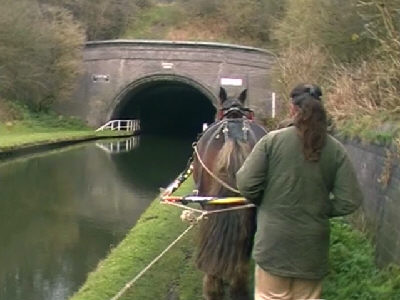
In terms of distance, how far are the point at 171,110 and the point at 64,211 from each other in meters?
36.2

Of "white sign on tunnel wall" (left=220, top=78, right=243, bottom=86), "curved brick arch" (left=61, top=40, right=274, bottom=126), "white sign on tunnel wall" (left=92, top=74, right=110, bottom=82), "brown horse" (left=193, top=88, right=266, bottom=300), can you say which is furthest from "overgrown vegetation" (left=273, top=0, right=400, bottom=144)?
"white sign on tunnel wall" (left=92, top=74, right=110, bottom=82)

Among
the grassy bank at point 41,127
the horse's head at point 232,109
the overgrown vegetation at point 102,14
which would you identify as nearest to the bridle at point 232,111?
the horse's head at point 232,109

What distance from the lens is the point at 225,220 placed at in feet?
19.3

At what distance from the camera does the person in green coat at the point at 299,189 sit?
400 centimetres

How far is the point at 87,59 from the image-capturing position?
124ft

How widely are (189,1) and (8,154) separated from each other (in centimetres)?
2655

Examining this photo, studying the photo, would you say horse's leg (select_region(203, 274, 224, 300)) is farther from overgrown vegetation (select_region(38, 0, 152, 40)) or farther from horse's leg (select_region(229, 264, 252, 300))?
overgrown vegetation (select_region(38, 0, 152, 40))

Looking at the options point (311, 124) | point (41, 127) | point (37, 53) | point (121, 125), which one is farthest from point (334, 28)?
point (121, 125)

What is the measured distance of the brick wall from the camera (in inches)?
238

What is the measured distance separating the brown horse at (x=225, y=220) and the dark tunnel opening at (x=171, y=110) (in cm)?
3555

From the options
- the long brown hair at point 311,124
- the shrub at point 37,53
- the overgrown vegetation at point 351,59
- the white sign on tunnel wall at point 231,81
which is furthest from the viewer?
the white sign on tunnel wall at point 231,81

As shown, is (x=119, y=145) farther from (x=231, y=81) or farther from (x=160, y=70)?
(x=231, y=81)

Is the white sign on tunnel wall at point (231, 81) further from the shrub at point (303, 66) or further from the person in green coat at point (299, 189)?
the person in green coat at point (299, 189)

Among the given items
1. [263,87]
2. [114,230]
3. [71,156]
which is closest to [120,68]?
[263,87]
